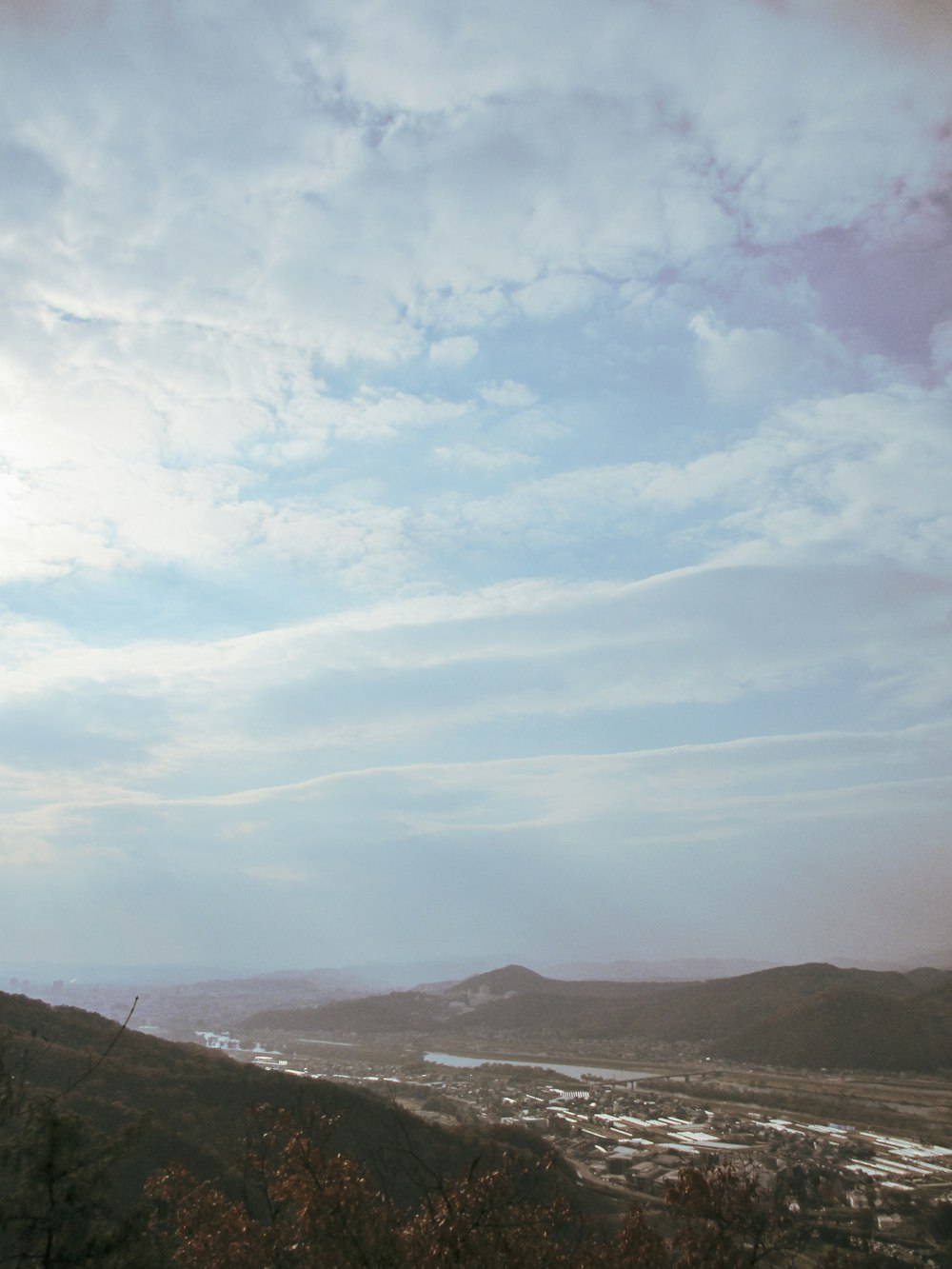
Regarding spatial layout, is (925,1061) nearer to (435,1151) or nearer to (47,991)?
(435,1151)

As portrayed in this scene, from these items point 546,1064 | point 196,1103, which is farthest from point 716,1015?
point 196,1103

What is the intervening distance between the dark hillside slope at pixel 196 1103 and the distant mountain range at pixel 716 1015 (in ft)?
167

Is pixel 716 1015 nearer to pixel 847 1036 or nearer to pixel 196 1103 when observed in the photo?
pixel 847 1036

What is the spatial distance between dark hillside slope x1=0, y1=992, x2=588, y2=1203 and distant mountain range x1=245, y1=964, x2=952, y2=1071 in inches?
2007

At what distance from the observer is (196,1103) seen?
2720cm

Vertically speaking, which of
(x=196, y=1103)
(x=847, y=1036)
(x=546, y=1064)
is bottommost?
(x=546, y=1064)

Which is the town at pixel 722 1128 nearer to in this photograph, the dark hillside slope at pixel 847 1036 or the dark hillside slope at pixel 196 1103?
the dark hillside slope at pixel 196 1103

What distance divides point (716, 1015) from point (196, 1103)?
75071mm

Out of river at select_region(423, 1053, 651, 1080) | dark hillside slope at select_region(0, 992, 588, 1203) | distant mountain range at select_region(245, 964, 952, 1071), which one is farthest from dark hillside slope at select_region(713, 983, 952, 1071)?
dark hillside slope at select_region(0, 992, 588, 1203)

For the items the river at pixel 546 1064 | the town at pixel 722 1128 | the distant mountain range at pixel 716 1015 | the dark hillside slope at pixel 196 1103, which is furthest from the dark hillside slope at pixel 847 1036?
the dark hillside slope at pixel 196 1103

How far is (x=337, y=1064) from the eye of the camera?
67438 millimetres

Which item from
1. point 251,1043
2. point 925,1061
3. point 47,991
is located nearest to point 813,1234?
point 925,1061

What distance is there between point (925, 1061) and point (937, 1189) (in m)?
41.7

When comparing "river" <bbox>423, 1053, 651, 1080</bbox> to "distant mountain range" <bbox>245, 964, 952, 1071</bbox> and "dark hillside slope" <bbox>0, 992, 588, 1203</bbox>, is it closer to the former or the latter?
"distant mountain range" <bbox>245, 964, 952, 1071</bbox>
